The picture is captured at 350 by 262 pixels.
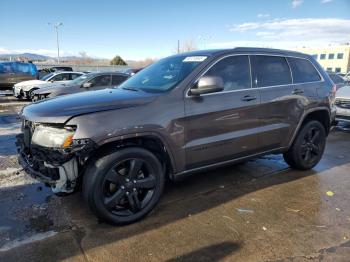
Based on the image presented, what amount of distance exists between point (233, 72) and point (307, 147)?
195cm

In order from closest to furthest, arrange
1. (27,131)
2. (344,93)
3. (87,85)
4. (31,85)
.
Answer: (27,131) < (344,93) < (87,85) < (31,85)

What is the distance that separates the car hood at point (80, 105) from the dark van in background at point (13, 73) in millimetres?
15842

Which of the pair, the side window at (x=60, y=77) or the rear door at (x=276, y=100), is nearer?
the rear door at (x=276, y=100)

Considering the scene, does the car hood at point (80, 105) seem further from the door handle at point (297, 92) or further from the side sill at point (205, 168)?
the door handle at point (297, 92)

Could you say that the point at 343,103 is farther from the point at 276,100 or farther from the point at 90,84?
the point at 90,84

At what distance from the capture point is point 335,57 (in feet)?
227

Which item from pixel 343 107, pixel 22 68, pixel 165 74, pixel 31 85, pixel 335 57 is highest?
pixel 335 57

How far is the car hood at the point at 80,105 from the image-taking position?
316 centimetres

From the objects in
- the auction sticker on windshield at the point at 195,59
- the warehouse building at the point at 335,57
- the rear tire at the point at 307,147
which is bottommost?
the rear tire at the point at 307,147

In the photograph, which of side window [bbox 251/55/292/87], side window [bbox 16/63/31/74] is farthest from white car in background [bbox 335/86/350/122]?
side window [bbox 16/63/31/74]

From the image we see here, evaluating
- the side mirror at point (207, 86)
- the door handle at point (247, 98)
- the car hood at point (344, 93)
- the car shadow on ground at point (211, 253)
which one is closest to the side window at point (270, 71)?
the door handle at point (247, 98)

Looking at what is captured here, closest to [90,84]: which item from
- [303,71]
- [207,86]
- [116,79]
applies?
[116,79]

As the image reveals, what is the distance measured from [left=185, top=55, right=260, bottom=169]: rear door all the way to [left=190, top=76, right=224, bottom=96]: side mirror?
86 mm

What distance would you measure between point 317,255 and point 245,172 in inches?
88.4
